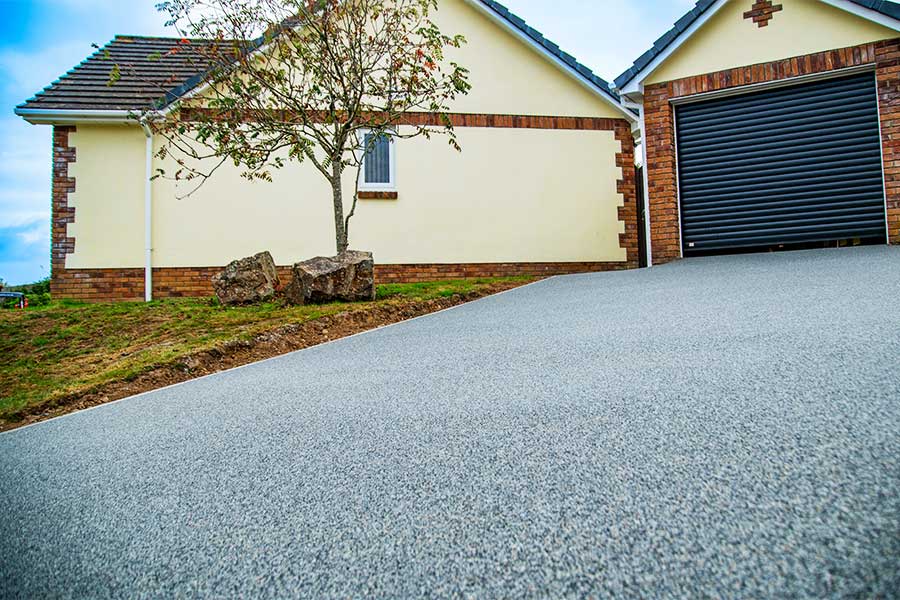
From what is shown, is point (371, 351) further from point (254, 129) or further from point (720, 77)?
point (720, 77)

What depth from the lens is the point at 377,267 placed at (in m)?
10.3

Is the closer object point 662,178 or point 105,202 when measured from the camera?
point 662,178

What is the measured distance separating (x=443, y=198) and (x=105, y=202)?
573 centimetres

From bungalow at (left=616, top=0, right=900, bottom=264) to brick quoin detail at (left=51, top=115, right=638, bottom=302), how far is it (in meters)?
1.48

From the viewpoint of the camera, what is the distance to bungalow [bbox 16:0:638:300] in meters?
9.69

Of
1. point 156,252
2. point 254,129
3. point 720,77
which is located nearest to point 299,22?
point 254,129

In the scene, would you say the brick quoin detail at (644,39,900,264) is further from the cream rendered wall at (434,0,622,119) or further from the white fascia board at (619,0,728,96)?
the cream rendered wall at (434,0,622,119)

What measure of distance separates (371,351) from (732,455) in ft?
10.1

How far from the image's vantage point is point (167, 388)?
4141 mm

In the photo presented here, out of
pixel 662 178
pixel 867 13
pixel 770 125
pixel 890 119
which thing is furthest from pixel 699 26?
pixel 890 119

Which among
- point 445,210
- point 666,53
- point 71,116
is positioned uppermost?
point 666,53

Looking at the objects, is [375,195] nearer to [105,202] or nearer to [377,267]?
[377,267]

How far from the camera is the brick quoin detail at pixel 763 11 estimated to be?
8.48 metres

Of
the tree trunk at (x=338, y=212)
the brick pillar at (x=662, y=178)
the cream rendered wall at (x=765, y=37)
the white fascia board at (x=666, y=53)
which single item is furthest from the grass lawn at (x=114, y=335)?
the cream rendered wall at (x=765, y=37)
